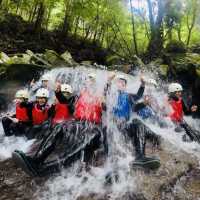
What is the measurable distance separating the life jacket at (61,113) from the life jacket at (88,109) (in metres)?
0.28

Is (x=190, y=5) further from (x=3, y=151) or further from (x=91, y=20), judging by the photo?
(x=3, y=151)

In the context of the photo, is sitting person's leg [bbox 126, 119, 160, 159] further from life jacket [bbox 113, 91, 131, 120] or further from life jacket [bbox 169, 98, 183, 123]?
life jacket [bbox 169, 98, 183, 123]

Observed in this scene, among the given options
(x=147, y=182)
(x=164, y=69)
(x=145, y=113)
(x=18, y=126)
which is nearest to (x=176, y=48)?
(x=164, y=69)

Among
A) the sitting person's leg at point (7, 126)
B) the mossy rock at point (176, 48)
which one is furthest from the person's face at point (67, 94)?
the mossy rock at point (176, 48)

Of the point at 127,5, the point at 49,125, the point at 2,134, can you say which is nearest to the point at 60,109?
the point at 49,125

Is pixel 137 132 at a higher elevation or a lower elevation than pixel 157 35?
lower

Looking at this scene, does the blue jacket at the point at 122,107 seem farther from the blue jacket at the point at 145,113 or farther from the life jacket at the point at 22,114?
the life jacket at the point at 22,114

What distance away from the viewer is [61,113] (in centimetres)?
812

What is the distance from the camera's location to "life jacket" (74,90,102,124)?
7852 mm

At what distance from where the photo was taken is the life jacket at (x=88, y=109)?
25.8 feet

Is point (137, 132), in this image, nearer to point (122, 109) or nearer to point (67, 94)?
point (122, 109)

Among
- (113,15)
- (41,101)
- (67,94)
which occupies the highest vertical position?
(113,15)

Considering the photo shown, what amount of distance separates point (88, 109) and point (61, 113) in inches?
27.1

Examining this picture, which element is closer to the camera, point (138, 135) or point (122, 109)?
point (138, 135)
